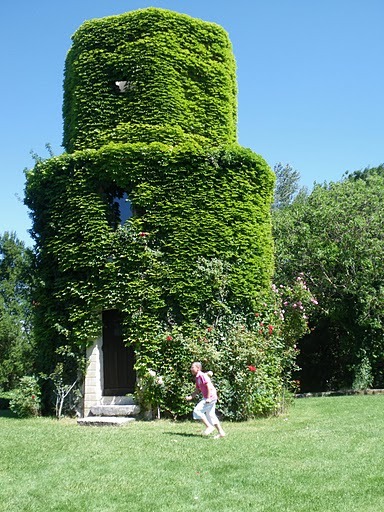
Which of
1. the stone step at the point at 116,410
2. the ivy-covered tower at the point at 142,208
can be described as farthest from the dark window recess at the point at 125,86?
the stone step at the point at 116,410

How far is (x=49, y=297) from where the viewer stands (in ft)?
52.0

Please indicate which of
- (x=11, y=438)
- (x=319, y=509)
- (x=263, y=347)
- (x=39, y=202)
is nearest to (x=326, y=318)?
(x=263, y=347)

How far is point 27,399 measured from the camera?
15.1 m

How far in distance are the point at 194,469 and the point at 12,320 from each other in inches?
1013

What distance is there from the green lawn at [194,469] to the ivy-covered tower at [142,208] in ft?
11.0

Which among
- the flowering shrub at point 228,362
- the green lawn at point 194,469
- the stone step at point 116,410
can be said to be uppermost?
the flowering shrub at point 228,362

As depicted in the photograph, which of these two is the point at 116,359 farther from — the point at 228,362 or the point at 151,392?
the point at 228,362

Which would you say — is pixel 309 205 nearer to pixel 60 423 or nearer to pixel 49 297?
pixel 49 297

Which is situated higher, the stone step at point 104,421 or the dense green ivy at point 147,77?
the dense green ivy at point 147,77

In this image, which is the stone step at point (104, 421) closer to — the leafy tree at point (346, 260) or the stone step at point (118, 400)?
the stone step at point (118, 400)

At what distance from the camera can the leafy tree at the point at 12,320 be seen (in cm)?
3131

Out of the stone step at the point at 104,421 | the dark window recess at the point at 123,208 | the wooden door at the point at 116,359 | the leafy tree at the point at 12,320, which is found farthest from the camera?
the leafy tree at the point at 12,320

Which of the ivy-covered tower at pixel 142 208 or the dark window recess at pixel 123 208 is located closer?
the ivy-covered tower at pixel 142 208

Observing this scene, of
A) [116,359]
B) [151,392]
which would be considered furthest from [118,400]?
[116,359]
